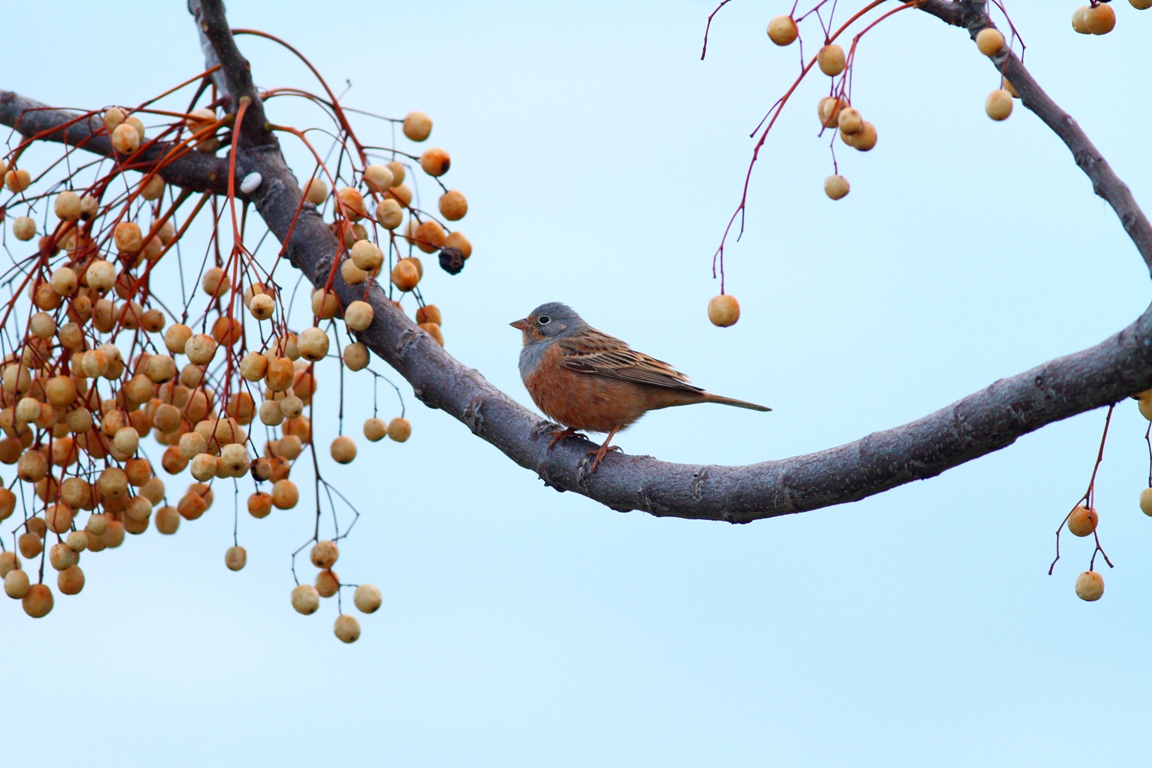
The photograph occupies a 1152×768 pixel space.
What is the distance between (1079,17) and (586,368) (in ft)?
6.80

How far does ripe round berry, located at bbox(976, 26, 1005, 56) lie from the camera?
223 centimetres

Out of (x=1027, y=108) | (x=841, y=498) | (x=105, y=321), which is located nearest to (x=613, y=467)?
(x=841, y=498)

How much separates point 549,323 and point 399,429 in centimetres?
159

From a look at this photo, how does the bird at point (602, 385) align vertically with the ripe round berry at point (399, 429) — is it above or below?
above

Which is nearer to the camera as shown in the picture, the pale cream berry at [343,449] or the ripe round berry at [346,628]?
the ripe round berry at [346,628]

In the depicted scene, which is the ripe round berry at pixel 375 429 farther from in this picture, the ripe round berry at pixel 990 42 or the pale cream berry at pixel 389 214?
the ripe round berry at pixel 990 42

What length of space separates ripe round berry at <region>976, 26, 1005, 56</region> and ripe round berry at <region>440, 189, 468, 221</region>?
4.84ft

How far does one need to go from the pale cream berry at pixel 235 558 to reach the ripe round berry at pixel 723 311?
167 cm

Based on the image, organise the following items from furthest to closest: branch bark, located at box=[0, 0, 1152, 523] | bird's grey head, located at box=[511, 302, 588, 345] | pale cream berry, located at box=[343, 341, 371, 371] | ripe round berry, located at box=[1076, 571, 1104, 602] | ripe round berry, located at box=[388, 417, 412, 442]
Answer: bird's grey head, located at box=[511, 302, 588, 345]
ripe round berry, located at box=[388, 417, 412, 442]
pale cream berry, located at box=[343, 341, 371, 371]
ripe round berry, located at box=[1076, 571, 1104, 602]
branch bark, located at box=[0, 0, 1152, 523]

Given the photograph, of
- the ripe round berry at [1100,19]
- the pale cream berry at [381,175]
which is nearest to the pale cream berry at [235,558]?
the pale cream berry at [381,175]

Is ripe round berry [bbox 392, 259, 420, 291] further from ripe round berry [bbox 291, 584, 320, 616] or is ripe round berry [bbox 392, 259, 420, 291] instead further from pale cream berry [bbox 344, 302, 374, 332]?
ripe round berry [bbox 291, 584, 320, 616]

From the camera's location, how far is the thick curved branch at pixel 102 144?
10.4ft

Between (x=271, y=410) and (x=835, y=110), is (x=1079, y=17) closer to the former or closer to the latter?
(x=835, y=110)

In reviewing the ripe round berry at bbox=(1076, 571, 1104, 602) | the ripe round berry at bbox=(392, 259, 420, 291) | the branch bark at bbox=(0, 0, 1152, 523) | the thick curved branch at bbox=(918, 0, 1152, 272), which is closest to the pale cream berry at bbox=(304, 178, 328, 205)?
the branch bark at bbox=(0, 0, 1152, 523)
